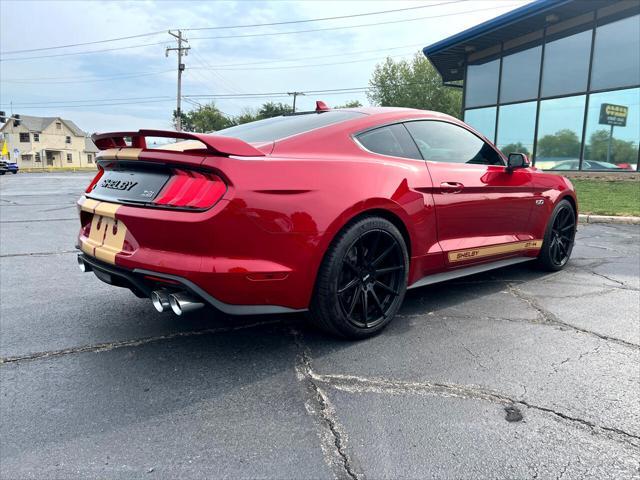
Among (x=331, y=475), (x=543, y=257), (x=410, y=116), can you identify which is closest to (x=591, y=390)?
(x=331, y=475)

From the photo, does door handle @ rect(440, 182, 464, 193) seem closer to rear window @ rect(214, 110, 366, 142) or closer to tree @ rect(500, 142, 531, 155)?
rear window @ rect(214, 110, 366, 142)

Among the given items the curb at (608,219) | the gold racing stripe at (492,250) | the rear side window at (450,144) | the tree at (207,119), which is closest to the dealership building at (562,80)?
the curb at (608,219)

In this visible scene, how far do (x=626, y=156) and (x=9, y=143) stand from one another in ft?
285

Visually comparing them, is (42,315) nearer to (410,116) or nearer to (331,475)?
Result: (331,475)

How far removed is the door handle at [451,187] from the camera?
3.28m

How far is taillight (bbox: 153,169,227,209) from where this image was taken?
2266 mm

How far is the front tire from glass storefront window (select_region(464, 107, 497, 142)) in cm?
1665

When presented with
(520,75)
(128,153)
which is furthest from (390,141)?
(520,75)

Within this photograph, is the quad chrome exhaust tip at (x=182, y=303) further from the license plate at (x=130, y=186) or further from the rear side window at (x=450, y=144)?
the rear side window at (x=450, y=144)

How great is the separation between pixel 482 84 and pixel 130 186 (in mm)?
18906

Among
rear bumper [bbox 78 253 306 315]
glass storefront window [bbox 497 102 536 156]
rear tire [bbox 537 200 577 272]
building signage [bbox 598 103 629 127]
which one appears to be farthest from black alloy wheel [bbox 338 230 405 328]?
glass storefront window [bbox 497 102 536 156]

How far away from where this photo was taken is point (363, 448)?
1.86m

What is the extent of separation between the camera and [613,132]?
14273 millimetres

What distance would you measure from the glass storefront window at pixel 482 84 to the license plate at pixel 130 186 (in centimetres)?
1804
